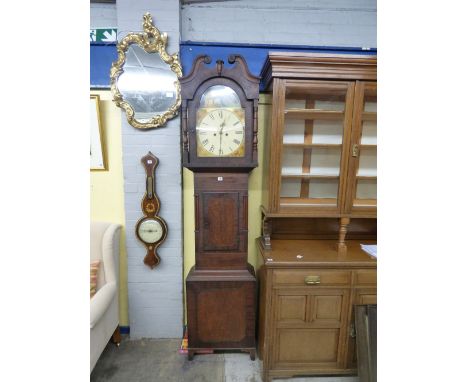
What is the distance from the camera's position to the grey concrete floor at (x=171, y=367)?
5.15 ft

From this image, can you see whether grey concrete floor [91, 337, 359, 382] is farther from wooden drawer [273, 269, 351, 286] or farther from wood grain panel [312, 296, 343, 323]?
wooden drawer [273, 269, 351, 286]

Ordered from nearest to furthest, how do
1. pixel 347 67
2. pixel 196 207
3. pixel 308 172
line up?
pixel 347 67, pixel 196 207, pixel 308 172

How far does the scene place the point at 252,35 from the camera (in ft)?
5.77

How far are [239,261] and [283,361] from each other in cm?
68

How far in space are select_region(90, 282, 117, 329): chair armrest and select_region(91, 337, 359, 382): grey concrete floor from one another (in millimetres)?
457

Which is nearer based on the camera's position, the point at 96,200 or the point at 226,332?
the point at 226,332

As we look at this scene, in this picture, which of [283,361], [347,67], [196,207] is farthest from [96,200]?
[347,67]

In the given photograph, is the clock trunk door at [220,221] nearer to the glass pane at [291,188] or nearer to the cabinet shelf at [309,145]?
the glass pane at [291,188]

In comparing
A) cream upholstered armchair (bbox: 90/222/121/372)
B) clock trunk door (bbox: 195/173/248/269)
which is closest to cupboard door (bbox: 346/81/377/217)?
clock trunk door (bbox: 195/173/248/269)

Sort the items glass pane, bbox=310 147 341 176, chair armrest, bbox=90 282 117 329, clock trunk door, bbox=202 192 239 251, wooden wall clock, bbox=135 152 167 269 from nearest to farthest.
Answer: chair armrest, bbox=90 282 117 329
clock trunk door, bbox=202 192 239 251
glass pane, bbox=310 147 341 176
wooden wall clock, bbox=135 152 167 269

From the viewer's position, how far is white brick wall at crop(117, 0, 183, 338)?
5.41ft

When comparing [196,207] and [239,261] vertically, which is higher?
[196,207]

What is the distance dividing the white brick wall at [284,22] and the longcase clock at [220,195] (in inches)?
18.3

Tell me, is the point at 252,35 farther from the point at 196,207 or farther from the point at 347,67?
the point at 196,207
